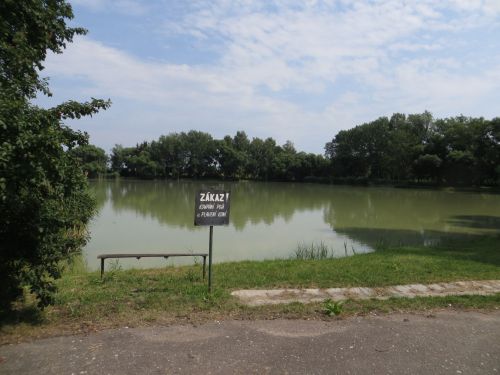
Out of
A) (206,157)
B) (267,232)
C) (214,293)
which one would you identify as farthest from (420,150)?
(214,293)

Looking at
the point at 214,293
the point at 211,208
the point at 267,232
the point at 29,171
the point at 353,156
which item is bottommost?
the point at 267,232

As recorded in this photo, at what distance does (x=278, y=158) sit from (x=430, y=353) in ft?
259

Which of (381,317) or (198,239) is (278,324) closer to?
(381,317)

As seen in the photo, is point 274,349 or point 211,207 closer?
point 274,349

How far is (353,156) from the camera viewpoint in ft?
236

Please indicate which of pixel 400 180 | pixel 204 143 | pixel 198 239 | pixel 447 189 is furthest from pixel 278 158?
pixel 198 239

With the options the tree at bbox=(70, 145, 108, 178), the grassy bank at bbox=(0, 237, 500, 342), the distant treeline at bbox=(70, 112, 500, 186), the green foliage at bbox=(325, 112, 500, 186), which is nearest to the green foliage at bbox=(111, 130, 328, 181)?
the distant treeline at bbox=(70, 112, 500, 186)

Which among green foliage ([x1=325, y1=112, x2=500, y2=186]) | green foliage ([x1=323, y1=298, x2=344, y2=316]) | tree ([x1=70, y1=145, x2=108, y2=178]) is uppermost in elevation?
green foliage ([x1=325, y1=112, x2=500, y2=186])

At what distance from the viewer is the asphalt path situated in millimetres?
3449

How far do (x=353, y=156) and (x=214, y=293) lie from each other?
6932 centimetres

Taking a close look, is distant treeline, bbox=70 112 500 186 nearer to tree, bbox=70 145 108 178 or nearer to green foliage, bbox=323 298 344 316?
tree, bbox=70 145 108 178

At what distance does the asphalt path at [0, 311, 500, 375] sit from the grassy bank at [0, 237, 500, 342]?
352 mm

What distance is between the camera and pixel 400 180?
209 ft

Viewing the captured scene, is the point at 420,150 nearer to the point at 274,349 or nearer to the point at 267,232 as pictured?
the point at 267,232
